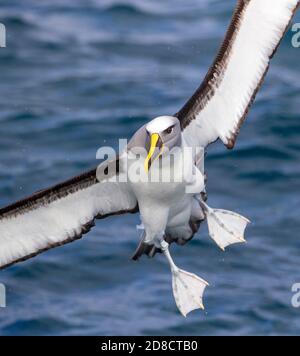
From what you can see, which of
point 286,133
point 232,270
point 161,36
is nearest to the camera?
point 232,270

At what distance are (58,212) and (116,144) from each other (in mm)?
6456

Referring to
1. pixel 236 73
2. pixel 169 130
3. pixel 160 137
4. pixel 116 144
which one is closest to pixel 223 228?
pixel 236 73

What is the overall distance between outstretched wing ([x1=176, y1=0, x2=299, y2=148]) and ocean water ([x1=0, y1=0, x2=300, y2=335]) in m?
3.91

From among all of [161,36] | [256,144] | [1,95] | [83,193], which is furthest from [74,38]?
[83,193]

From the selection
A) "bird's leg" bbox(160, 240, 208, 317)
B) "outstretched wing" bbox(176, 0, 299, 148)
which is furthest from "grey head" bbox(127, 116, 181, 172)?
"bird's leg" bbox(160, 240, 208, 317)

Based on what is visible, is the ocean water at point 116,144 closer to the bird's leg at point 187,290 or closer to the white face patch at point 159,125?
the bird's leg at point 187,290

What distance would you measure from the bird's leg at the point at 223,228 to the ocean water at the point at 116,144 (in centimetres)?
294

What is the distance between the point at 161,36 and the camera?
2758 cm

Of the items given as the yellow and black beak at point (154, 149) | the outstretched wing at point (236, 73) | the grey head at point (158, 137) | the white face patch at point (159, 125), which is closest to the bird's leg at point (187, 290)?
the outstretched wing at point (236, 73)

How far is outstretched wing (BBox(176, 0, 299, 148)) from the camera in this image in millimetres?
14594

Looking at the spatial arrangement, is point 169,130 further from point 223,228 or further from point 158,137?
point 223,228

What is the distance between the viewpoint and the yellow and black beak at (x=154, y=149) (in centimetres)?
1368
